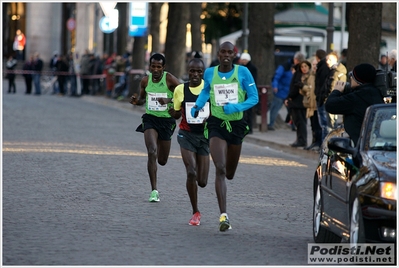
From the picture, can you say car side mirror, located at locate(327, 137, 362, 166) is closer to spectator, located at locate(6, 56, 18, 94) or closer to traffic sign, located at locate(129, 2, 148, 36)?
traffic sign, located at locate(129, 2, 148, 36)

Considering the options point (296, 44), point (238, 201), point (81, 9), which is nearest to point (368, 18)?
point (238, 201)

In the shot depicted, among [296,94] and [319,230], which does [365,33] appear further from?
[319,230]

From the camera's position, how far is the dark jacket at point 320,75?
782 inches

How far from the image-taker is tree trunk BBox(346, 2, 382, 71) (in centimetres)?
2144

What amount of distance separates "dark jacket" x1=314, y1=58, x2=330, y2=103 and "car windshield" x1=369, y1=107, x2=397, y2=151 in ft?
34.4

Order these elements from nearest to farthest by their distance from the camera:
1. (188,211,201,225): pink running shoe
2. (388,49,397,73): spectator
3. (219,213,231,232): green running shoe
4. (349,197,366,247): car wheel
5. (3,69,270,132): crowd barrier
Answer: (349,197,366,247): car wheel
(219,213,231,232): green running shoe
(188,211,201,225): pink running shoe
(388,49,397,73): spectator
(3,69,270,132): crowd barrier

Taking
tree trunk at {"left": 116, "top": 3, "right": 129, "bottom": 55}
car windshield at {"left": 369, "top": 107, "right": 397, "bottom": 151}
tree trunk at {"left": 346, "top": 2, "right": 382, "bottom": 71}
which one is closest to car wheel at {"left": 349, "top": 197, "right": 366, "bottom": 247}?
car windshield at {"left": 369, "top": 107, "right": 397, "bottom": 151}

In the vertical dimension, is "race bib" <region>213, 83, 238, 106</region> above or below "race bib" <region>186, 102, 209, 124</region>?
above

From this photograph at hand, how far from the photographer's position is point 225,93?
35.3 ft

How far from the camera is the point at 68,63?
169 feet

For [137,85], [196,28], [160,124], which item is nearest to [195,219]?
[160,124]

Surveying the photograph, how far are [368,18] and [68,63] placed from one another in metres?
31.3

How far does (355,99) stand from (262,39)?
17.8 meters

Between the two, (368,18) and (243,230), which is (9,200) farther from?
(368,18)
